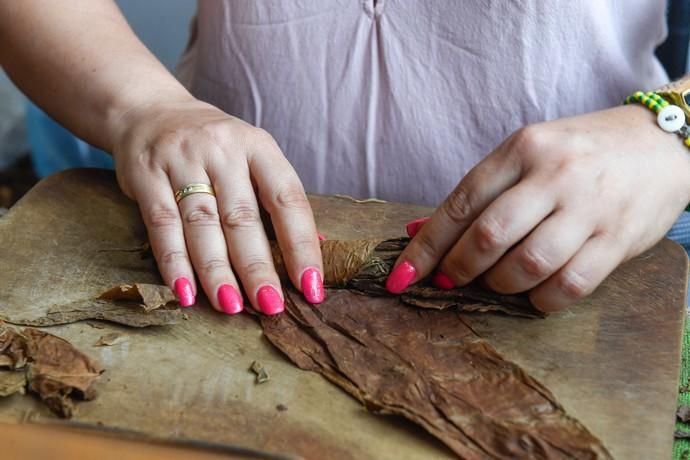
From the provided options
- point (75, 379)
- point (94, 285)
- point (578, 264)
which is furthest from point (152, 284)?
point (578, 264)

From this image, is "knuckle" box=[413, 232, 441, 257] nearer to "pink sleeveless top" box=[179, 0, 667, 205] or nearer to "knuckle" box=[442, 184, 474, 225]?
"knuckle" box=[442, 184, 474, 225]

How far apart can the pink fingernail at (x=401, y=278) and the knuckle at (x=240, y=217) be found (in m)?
0.20

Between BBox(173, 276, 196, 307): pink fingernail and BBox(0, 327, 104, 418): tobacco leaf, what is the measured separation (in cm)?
16

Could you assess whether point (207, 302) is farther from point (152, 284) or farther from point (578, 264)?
point (578, 264)

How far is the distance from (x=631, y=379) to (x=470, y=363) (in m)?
0.19

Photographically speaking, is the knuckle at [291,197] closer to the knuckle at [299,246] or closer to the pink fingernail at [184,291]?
the knuckle at [299,246]

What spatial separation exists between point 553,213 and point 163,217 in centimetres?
53

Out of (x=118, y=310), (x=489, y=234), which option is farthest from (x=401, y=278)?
(x=118, y=310)

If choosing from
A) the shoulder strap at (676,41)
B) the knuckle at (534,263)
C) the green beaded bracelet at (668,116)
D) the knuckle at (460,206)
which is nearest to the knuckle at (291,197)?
the knuckle at (460,206)

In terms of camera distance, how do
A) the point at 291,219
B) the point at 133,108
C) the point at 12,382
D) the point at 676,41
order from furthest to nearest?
the point at 676,41 → the point at 133,108 → the point at 291,219 → the point at 12,382

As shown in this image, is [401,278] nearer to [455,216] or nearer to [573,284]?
[455,216]

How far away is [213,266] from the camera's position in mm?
1130

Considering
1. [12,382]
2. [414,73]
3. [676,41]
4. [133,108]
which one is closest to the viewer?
[12,382]

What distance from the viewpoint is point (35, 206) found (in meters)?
1.32
